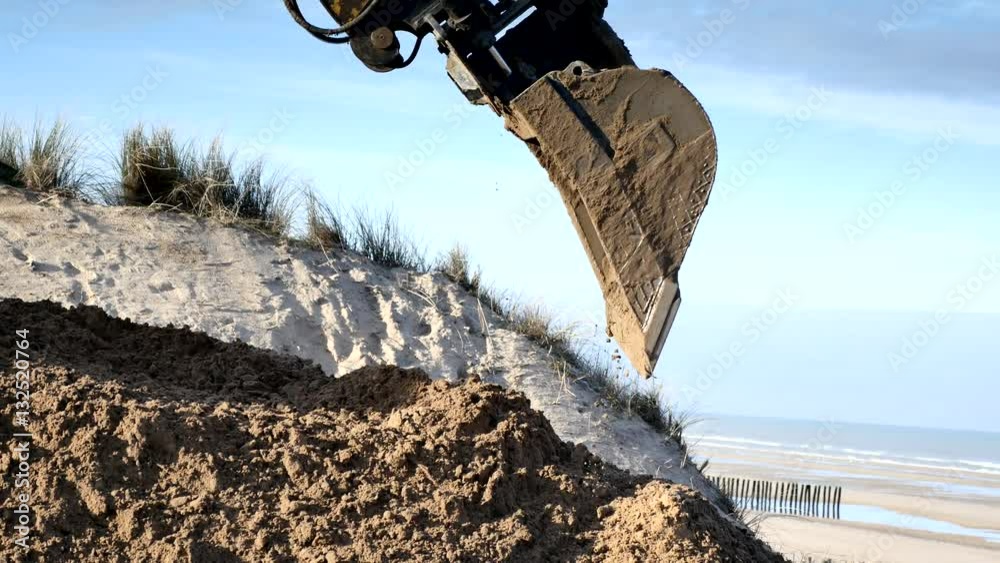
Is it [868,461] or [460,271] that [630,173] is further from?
[868,461]

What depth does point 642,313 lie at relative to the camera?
17.6 feet

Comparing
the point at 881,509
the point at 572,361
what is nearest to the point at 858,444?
the point at 881,509

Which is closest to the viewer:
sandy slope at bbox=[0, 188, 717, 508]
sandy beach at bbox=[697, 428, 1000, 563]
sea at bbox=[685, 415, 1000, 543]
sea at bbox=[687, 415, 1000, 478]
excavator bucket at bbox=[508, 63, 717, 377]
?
excavator bucket at bbox=[508, 63, 717, 377]

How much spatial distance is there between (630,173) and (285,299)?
596 centimetres

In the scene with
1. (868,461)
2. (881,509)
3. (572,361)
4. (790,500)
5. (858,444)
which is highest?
(572,361)

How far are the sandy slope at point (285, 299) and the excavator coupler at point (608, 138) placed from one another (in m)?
4.52

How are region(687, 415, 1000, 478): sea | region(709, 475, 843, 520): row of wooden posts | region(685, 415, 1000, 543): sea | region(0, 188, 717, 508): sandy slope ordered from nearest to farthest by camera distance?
1. region(0, 188, 717, 508): sandy slope
2. region(709, 475, 843, 520): row of wooden posts
3. region(685, 415, 1000, 543): sea
4. region(687, 415, 1000, 478): sea

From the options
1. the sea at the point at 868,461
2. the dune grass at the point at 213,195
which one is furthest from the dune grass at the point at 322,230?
the sea at the point at 868,461

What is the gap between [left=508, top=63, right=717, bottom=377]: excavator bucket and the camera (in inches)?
213

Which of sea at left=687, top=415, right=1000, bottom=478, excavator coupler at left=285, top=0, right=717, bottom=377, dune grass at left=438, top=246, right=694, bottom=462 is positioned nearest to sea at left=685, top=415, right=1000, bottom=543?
sea at left=687, top=415, right=1000, bottom=478

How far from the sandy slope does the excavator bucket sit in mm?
4581

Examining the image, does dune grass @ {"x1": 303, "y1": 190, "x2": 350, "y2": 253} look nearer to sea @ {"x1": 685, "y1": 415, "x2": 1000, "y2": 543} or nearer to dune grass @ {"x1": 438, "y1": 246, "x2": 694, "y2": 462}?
dune grass @ {"x1": 438, "y1": 246, "x2": 694, "y2": 462}

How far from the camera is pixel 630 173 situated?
18.1 feet

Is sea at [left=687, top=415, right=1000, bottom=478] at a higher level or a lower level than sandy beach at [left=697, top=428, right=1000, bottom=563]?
lower
